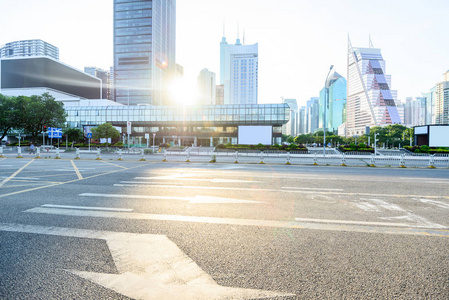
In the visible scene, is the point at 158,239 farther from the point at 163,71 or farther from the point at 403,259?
the point at 163,71

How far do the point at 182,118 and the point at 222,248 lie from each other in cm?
7119

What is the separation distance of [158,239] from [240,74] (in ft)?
610

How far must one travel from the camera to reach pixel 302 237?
4070 mm

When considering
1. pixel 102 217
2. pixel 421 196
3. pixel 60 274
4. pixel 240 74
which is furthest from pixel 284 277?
pixel 240 74

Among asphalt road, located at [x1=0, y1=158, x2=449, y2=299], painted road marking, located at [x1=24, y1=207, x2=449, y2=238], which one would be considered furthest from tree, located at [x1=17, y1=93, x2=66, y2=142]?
painted road marking, located at [x1=24, y1=207, x2=449, y2=238]

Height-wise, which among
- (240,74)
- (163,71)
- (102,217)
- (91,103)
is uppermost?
(240,74)

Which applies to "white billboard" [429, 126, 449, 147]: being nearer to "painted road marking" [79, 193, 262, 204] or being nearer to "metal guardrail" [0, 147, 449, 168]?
"metal guardrail" [0, 147, 449, 168]

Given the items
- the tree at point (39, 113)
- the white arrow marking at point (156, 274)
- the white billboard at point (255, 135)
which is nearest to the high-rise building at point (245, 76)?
the white billboard at point (255, 135)

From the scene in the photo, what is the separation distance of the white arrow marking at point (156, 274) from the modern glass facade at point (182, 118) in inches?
2632

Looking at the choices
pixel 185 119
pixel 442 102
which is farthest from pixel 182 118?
pixel 442 102

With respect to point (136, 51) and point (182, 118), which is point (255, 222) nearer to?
point (182, 118)

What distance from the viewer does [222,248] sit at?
3637mm

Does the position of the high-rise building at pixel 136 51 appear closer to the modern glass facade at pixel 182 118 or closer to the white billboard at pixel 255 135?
the modern glass facade at pixel 182 118

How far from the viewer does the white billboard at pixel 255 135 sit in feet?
179
